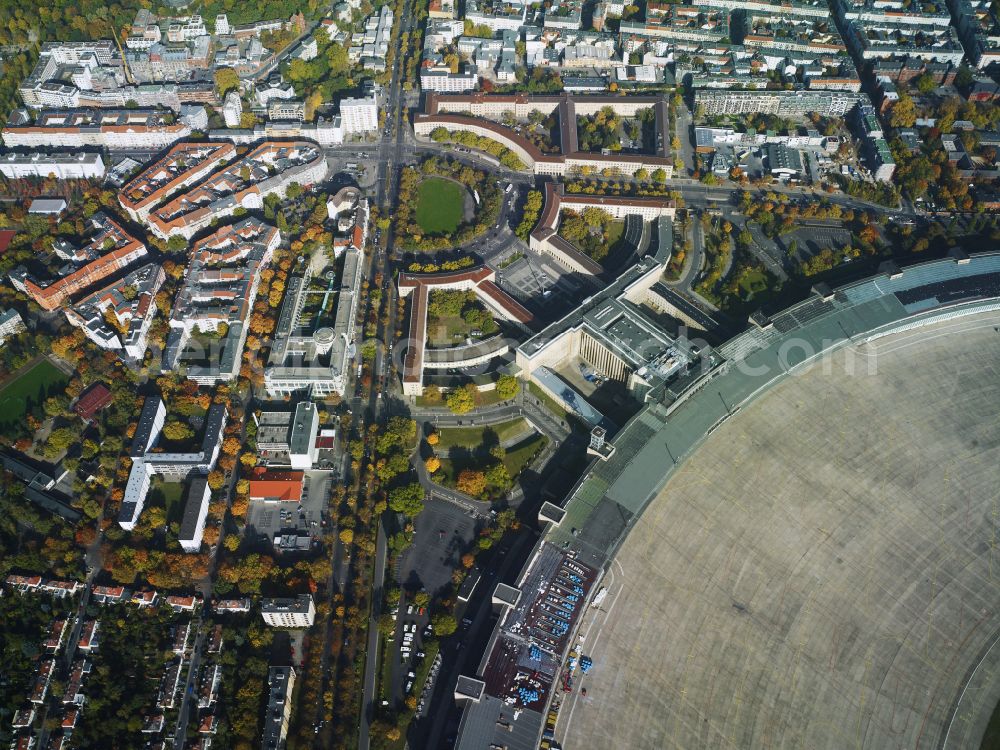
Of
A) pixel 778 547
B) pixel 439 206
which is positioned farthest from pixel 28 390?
pixel 778 547

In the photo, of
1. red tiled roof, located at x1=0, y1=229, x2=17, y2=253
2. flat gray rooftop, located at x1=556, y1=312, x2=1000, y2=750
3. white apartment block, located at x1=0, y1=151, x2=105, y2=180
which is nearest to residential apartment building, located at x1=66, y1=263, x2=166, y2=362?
red tiled roof, located at x1=0, y1=229, x2=17, y2=253

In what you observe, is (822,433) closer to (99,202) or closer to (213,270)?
(213,270)

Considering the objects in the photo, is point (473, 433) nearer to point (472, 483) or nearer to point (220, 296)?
point (472, 483)

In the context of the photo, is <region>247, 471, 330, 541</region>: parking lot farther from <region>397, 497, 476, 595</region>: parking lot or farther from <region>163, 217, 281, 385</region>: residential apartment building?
<region>163, 217, 281, 385</region>: residential apartment building

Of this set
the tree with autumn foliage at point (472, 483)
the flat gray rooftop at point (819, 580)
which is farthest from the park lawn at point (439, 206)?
the flat gray rooftop at point (819, 580)

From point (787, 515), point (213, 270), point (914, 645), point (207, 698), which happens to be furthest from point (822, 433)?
point (213, 270)

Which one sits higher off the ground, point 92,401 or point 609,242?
point 609,242

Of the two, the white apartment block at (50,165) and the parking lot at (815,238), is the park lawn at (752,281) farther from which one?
the white apartment block at (50,165)
